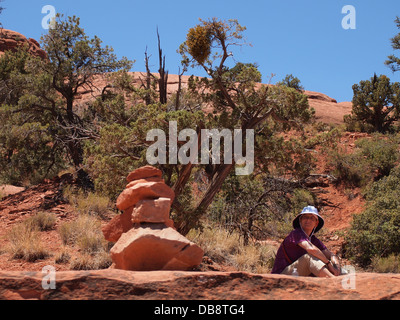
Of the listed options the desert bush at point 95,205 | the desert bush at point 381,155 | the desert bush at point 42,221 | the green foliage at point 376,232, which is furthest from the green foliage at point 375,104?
the desert bush at point 42,221

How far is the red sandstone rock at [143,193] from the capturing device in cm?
538

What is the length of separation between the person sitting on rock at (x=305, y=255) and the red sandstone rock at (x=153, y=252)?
3.66 feet

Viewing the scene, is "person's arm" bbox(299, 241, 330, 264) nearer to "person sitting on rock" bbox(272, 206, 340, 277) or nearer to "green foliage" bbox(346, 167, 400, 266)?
"person sitting on rock" bbox(272, 206, 340, 277)

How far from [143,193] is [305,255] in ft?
6.86

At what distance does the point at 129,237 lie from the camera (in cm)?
488

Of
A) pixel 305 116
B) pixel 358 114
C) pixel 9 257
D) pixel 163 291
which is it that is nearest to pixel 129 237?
pixel 163 291

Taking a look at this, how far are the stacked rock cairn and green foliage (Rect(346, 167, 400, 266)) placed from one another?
6.81 meters

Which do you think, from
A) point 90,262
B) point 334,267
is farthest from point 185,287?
→ point 90,262

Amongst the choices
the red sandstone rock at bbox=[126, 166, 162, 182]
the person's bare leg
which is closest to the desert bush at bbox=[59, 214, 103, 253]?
the red sandstone rock at bbox=[126, 166, 162, 182]

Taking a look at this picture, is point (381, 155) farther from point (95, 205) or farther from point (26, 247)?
point (26, 247)

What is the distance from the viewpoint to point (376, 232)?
10719mm

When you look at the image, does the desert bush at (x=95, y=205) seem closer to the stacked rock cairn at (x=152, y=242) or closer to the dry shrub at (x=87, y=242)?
the dry shrub at (x=87, y=242)

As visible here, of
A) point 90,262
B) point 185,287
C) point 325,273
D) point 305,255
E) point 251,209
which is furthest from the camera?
point 251,209

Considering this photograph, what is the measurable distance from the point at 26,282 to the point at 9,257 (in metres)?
5.88
